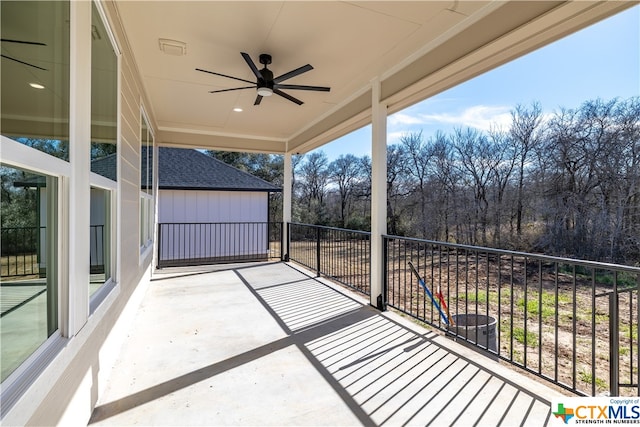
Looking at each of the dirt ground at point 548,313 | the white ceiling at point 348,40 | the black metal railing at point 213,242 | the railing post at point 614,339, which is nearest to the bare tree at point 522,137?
the dirt ground at point 548,313

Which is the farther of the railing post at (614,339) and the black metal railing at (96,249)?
the black metal railing at (96,249)

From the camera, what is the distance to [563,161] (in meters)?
7.74

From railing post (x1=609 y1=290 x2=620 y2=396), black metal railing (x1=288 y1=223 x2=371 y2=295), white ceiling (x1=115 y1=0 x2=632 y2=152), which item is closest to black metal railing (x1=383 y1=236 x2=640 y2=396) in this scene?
railing post (x1=609 y1=290 x2=620 y2=396)

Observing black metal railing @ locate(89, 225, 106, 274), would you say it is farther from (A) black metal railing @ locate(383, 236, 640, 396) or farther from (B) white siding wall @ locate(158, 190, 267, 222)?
(B) white siding wall @ locate(158, 190, 267, 222)

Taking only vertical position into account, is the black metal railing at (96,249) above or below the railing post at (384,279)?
above

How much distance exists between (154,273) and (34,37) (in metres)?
5.24

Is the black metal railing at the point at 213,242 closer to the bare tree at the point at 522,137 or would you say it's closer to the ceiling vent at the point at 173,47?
the ceiling vent at the point at 173,47

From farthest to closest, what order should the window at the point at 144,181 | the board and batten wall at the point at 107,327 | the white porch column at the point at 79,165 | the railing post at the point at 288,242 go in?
the railing post at the point at 288,242 < the window at the point at 144,181 < the white porch column at the point at 79,165 < the board and batten wall at the point at 107,327

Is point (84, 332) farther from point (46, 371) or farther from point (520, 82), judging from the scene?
point (520, 82)

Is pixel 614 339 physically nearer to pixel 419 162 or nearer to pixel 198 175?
pixel 198 175

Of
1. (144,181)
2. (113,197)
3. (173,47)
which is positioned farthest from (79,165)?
(144,181)

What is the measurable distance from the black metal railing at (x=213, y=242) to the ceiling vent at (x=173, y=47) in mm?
5404

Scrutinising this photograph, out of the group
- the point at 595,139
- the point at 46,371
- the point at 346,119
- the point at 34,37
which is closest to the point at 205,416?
the point at 46,371

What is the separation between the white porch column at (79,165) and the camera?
4.67 ft
